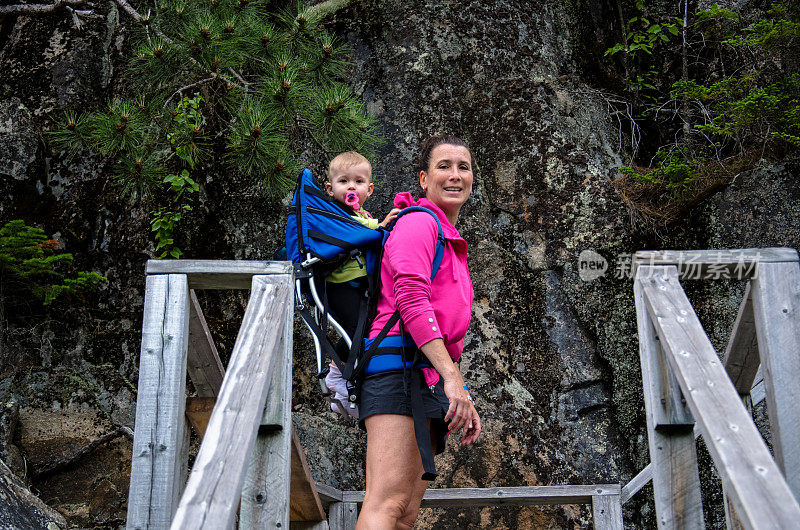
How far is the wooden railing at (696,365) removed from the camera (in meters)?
2.32

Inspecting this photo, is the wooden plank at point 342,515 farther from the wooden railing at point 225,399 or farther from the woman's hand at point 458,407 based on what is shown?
the woman's hand at point 458,407

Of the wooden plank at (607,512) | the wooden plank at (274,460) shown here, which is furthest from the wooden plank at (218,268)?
the wooden plank at (607,512)

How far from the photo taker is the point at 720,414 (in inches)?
85.3

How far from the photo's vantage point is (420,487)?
9.16 feet

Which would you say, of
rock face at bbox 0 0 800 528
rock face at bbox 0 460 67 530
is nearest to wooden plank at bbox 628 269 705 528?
rock face at bbox 0 460 67 530

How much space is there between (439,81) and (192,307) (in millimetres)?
4474

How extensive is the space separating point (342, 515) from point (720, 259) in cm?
277

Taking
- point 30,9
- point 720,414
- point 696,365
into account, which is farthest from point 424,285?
point 30,9

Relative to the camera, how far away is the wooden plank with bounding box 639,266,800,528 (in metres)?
1.86

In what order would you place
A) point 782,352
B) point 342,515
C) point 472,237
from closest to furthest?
1. point 782,352
2. point 342,515
3. point 472,237

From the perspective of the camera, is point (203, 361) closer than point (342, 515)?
Yes

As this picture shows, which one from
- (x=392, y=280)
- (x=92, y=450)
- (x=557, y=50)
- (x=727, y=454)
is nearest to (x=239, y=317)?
(x=92, y=450)

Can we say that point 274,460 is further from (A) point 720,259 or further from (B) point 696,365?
(A) point 720,259

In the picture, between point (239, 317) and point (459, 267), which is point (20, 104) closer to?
point (239, 317)
